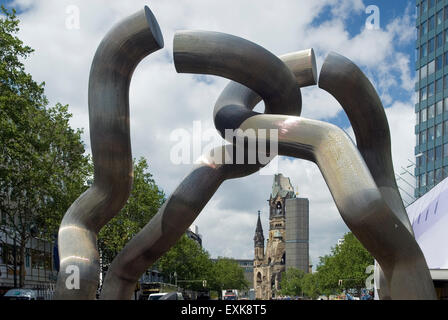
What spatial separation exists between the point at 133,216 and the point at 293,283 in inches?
4982

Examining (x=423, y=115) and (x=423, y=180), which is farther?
(x=423, y=115)

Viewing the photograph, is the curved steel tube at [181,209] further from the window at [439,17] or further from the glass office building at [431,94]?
the window at [439,17]

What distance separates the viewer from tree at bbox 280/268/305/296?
168 metres

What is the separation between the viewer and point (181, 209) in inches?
485

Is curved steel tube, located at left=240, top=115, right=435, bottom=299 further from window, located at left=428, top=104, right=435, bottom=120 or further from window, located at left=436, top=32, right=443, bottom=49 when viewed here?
window, located at left=428, top=104, right=435, bottom=120

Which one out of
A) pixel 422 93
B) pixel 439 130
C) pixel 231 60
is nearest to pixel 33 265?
pixel 439 130

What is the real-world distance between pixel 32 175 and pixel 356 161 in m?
28.4

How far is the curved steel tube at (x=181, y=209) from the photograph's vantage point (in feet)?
40.5

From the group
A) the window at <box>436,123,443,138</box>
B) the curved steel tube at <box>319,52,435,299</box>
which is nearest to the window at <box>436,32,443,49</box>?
the window at <box>436,123,443,138</box>

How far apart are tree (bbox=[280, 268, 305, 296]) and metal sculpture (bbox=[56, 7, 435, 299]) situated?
515 feet

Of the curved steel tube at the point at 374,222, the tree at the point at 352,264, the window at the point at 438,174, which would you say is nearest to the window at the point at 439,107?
the window at the point at 438,174

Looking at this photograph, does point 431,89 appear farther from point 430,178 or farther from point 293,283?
point 293,283

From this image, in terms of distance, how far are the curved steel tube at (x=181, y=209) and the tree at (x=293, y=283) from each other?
156822mm
